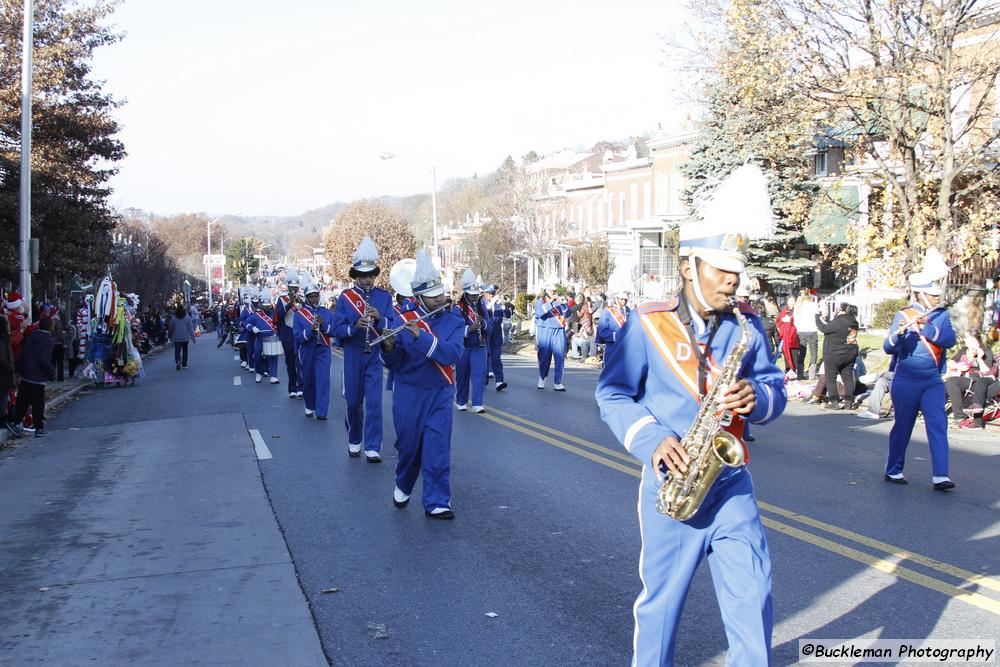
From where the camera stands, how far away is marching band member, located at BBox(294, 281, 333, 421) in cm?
1456

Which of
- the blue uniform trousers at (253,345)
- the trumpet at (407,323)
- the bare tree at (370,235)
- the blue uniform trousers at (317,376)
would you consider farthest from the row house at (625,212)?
the trumpet at (407,323)

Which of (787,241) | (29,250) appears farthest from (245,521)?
(787,241)

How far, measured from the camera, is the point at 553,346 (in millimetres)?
18312

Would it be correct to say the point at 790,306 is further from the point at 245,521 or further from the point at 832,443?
the point at 245,521

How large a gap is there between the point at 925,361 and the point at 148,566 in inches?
262

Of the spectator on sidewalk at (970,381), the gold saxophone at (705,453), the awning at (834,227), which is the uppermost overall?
the awning at (834,227)

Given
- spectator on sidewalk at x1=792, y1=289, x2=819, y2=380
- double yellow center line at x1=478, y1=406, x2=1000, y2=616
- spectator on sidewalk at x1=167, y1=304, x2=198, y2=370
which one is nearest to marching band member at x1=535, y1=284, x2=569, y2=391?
spectator on sidewalk at x1=792, y1=289, x2=819, y2=380

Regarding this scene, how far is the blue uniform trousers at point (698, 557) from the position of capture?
378 centimetres

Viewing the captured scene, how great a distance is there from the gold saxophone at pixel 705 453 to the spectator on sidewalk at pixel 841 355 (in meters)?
13.5

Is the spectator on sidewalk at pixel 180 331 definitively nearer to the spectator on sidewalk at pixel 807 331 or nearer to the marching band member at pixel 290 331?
the marching band member at pixel 290 331

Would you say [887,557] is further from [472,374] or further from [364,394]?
[472,374]

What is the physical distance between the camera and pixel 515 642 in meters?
5.22

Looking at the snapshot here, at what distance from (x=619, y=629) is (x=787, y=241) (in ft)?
89.6

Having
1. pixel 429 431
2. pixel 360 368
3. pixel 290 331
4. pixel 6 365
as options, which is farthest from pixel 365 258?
pixel 290 331
